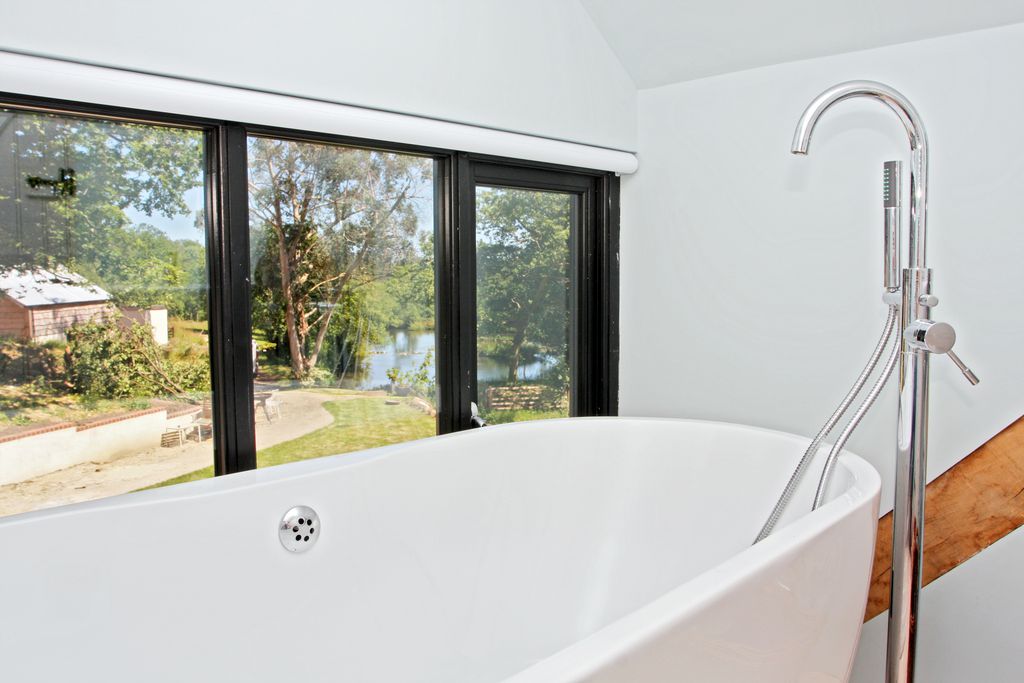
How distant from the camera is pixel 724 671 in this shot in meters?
0.95

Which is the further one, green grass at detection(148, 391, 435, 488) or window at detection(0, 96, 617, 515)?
green grass at detection(148, 391, 435, 488)

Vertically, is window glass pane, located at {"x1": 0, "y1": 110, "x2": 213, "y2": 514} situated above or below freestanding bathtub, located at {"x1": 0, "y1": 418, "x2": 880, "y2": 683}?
above

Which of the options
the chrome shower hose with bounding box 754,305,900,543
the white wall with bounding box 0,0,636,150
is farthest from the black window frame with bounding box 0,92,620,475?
the chrome shower hose with bounding box 754,305,900,543

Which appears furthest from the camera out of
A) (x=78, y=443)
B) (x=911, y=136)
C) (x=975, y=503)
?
(x=975, y=503)

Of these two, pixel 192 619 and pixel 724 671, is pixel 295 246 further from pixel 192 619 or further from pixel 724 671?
pixel 724 671

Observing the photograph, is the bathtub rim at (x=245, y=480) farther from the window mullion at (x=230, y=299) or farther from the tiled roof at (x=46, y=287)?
the tiled roof at (x=46, y=287)

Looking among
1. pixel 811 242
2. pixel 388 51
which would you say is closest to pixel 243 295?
pixel 388 51

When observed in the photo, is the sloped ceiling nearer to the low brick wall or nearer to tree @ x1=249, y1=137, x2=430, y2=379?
tree @ x1=249, y1=137, x2=430, y2=379

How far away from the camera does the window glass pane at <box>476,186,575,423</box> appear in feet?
7.50

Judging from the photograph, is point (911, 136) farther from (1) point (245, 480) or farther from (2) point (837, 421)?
(1) point (245, 480)

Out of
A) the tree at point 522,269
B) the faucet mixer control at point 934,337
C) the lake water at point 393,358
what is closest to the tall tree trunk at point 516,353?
the tree at point 522,269

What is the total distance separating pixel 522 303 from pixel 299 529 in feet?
3.85

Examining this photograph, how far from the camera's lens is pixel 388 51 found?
72.7 inches

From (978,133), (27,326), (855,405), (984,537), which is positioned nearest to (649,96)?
(978,133)
